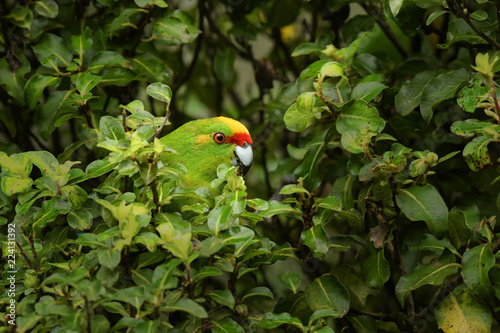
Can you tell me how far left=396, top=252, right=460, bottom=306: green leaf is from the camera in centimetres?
130

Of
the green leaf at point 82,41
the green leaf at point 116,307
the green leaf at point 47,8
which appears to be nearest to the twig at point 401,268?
the green leaf at point 116,307

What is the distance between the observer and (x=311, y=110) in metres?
1.29

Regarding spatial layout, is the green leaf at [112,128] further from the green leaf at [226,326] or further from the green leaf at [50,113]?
the green leaf at [226,326]

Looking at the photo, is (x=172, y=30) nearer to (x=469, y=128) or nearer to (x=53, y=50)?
(x=53, y=50)

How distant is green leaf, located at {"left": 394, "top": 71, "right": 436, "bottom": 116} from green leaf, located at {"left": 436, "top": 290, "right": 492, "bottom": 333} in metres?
0.52

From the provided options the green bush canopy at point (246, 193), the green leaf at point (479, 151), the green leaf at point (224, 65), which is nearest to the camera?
the green bush canopy at point (246, 193)

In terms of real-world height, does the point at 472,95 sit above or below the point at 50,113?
above

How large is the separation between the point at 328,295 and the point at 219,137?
0.69 m

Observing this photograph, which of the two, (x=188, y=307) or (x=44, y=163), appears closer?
(x=188, y=307)

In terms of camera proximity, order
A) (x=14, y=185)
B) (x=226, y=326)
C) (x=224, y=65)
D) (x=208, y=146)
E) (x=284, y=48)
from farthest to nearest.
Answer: (x=284, y=48), (x=224, y=65), (x=208, y=146), (x=14, y=185), (x=226, y=326)

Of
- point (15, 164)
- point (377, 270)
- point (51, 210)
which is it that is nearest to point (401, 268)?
point (377, 270)

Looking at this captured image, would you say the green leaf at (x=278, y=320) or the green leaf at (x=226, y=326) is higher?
the green leaf at (x=226, y=326)

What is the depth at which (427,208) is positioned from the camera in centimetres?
126

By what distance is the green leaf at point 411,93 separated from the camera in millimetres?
1501
